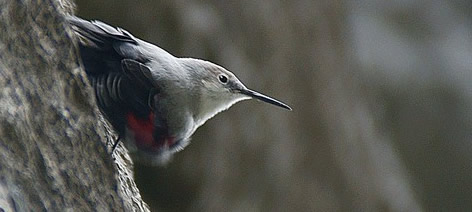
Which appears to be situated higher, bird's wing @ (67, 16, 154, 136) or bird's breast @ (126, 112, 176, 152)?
bird's wing @ (67, 16, 154, 136)

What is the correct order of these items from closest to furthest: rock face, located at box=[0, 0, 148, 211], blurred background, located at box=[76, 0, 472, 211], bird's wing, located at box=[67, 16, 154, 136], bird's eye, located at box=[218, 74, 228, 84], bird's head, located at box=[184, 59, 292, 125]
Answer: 1. rock face, located at box=[0, 0, 148, 211]
2. bird's wing, located at box=[67, 16, 154, 136]
3. bird's head, located at box=[184, 59, 292, 125]
4. bird's eye, located at box=[218, 74, 228, 84]
5. blurred background, located at box=[76, 0, 472, 211]

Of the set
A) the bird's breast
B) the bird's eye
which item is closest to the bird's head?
the bird's eye

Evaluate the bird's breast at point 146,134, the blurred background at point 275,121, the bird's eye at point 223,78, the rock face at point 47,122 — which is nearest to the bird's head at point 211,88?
the bird's eye at point 223,78

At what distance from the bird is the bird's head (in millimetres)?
34

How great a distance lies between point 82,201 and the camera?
6.29 ft

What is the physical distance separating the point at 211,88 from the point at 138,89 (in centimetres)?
33

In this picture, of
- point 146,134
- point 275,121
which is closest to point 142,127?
point 146,134

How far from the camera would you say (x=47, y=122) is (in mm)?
1851

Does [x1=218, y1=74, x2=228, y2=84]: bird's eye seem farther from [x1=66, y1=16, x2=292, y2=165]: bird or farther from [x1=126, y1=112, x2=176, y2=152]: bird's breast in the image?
[x1=126, y1=112, x2=176, y2=152]: bird's breast

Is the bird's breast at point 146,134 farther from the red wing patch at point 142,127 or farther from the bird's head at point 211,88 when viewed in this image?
the bird's head at point 211,88

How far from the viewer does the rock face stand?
1702 millimetres

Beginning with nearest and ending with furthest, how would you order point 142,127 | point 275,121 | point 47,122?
point 47,122 < point 142,127 < point 275,121

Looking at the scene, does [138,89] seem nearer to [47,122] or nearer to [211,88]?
[47,122]

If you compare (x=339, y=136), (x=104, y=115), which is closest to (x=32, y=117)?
(x=104, y=115)
